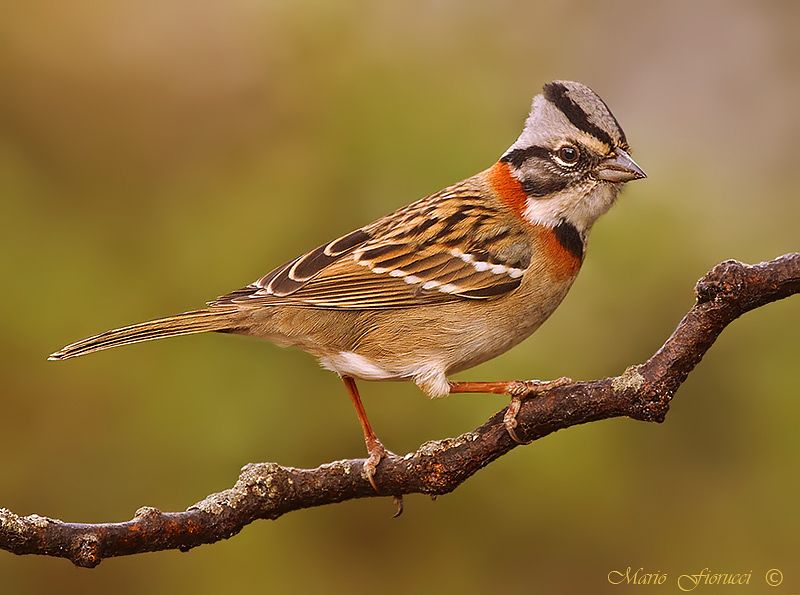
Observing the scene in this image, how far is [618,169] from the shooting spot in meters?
4.72

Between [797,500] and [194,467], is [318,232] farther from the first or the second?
[797,500]

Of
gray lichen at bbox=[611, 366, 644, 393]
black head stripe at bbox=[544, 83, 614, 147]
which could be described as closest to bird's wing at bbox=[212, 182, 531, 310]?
black head stripe at bbox=[544, 83, 614, 147]

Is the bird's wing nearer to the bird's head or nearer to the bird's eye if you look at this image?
the bird's head

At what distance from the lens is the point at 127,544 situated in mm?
3273

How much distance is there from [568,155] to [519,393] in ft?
4.60

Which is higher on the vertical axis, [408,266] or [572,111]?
[572,111]

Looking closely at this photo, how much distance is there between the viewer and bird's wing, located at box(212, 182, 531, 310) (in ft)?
15.6

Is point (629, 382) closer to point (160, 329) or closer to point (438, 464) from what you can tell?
point (438, 464)

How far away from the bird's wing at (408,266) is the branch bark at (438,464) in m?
1.03

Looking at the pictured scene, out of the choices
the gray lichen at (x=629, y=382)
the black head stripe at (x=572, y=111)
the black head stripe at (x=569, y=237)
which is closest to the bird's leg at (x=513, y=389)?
the gray lichen at (x=629, y=382)

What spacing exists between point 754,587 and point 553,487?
0.94 metres

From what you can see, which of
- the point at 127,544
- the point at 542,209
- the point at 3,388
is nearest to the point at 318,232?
the point at 542,209

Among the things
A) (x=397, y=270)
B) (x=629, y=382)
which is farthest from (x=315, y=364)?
(x=629, y=382)

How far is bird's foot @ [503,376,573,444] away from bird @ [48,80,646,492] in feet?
1.68
